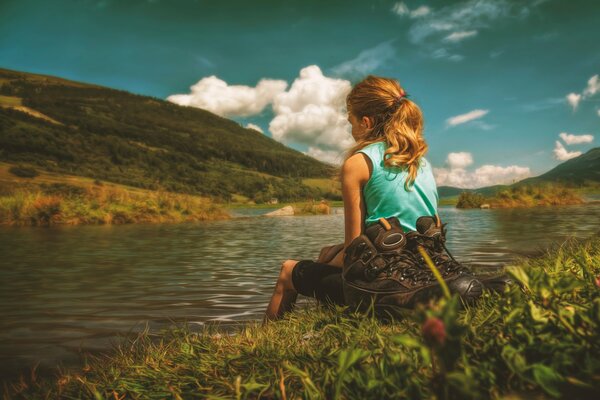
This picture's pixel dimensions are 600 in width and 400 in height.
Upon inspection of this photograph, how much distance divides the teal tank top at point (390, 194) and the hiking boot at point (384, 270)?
0.16m

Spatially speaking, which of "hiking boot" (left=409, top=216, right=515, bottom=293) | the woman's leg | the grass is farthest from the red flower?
the grass

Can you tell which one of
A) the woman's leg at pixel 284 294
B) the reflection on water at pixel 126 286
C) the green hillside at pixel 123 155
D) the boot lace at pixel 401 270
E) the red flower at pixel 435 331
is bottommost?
the reflection on water at pixel 126 286

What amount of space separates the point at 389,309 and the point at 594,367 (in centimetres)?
156

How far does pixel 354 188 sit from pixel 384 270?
0.63m

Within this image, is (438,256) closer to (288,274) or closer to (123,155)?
(288,274)

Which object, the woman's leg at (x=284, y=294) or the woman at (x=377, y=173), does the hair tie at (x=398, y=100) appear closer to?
the woman at (x=377, y=173)

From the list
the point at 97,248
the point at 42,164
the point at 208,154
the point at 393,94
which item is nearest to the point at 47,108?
the point at 208,154

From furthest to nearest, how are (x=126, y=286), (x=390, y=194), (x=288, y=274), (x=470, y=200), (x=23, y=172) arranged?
(x=23, y=172), (x=470, y=200), (x=126, y=286), (x=288, y=274), (x=390, y=194)

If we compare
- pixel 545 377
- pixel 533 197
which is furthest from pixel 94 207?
pixel 533 197

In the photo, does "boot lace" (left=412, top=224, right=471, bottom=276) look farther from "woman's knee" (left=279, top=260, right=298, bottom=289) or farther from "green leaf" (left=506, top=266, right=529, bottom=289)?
"green leaf" (left=506, top=266, right=529, bottom=289)

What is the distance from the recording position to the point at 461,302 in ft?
8.44

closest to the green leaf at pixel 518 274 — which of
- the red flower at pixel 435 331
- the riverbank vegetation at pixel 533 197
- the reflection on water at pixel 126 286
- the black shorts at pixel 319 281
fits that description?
the red flower at pixel 435 331

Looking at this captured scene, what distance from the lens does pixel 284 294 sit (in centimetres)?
363

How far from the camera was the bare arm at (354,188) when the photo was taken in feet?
9.75
